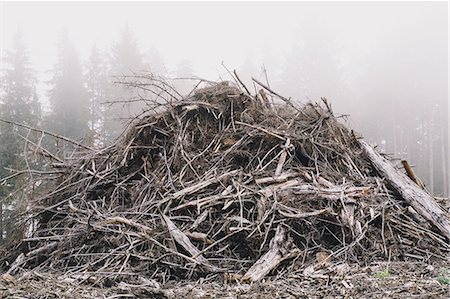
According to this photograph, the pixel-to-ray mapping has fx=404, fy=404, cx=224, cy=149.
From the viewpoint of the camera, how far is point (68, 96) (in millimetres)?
27359

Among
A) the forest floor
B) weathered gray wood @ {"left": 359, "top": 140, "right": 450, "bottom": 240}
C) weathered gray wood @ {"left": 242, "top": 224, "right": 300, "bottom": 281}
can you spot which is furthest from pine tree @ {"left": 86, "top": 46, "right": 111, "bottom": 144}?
the forest floor

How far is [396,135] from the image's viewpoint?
A: 83.6ft

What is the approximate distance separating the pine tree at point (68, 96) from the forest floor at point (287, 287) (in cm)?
2103

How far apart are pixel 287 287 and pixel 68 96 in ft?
89.1

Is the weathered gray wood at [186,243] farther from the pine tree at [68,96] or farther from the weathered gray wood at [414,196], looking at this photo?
the pine tree at [68,96]

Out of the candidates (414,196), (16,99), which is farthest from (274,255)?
(16,99)

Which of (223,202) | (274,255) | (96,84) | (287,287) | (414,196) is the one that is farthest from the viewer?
(96,84)

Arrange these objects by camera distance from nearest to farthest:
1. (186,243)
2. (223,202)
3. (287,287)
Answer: (287,287)
(186,243)
(223,202)

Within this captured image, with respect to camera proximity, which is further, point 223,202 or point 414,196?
point 414,196

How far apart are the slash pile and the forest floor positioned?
294mm

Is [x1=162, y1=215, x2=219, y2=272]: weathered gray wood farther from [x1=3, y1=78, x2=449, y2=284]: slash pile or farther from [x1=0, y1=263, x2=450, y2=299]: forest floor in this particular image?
[x1=0, y1=263, x2=450, y2=299]: forest floor

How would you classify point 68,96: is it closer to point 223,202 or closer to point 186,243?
point 223,202

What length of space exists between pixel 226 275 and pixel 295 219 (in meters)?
1.19

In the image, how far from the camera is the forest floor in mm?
2668
